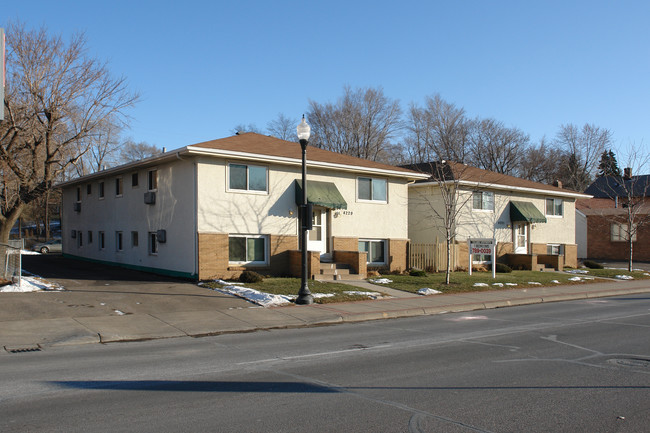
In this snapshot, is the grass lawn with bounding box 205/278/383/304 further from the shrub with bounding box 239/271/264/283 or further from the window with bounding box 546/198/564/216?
the window with bounding box 546/198/564/216

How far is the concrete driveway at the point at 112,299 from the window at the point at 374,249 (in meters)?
8.43

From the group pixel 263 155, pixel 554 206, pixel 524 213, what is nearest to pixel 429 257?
pixel 524 213

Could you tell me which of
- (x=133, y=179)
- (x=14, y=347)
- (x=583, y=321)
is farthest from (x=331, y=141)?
(x=14, y=347)

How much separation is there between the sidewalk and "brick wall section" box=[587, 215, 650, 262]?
28982 mm

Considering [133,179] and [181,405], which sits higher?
[133,179]

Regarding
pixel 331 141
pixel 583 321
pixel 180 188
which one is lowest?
pixel 583 321

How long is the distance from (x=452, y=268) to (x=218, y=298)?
1489cm

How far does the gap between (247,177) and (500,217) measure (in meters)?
16.2

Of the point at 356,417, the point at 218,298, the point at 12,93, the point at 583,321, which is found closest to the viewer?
the point at 356,417

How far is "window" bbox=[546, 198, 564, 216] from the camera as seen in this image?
112 ft

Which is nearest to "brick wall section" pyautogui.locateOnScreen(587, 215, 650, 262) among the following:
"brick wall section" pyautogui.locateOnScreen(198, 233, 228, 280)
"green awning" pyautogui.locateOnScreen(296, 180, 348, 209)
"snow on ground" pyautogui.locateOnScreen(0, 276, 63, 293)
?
"green awning" pyautogui.locateOnScreen(296, 180, 348, 209)

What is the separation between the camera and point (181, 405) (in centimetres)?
636

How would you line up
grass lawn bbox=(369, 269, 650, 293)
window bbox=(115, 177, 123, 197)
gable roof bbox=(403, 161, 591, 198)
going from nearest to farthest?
grass lawn bbox=(369, 269, 650, 293) → window bbox=(115, 177, 123, 197) → gable roof bbox=(403, 161, 591, 198)

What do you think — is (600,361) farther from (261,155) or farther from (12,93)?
(12,93)
